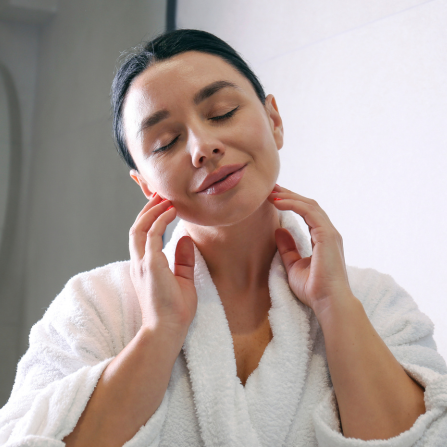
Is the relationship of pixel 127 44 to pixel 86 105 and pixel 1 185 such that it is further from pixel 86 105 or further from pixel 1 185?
pixel 1 185

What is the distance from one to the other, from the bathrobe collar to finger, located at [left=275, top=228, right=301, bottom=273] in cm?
6

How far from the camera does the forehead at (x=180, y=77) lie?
0.83 metres

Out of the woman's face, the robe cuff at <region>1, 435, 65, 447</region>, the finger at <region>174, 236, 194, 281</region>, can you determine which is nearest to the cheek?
the woman's face

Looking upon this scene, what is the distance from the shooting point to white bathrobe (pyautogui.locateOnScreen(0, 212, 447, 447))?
72cm

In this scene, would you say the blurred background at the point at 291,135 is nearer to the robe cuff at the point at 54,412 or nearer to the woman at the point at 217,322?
the woman at the point at 217,322

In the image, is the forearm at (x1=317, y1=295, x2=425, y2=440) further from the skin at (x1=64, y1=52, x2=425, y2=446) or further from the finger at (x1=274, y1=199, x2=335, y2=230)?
the finger at (x1=274, y1=199, x2=335, y2=230)

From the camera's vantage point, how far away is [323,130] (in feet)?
4.64

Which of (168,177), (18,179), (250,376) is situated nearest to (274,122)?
(168,177)

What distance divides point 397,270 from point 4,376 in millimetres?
1179

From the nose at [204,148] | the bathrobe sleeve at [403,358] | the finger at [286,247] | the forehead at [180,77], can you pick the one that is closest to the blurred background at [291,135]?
the bathrobe sleeve at [403,358]

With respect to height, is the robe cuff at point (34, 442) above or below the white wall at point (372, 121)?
below

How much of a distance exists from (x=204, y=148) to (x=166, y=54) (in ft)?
0.79

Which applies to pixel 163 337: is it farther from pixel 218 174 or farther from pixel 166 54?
pixel 166 54

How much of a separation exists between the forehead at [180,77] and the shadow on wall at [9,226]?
568mm
